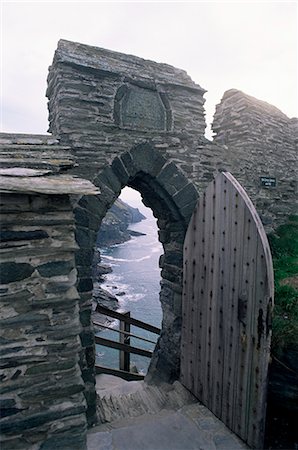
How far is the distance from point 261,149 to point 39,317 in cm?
432

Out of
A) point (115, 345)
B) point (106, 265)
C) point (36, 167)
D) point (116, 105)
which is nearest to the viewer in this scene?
point (36, 167)

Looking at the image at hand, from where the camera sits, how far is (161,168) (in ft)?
13.2

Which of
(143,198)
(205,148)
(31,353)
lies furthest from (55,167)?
(205,148)

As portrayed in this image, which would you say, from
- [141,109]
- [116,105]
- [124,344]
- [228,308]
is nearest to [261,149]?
[141,109]

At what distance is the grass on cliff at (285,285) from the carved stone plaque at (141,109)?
2587 millimetres

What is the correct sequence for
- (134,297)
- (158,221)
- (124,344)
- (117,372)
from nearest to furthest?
(158,221), (124,344), (117,372), (134,297)

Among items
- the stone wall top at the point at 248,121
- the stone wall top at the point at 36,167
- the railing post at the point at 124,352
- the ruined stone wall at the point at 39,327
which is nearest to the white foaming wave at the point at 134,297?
the railing post at the point at 124,352

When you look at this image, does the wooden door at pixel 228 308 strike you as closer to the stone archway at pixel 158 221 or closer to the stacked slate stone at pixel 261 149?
the stone archway at pixel 158 221

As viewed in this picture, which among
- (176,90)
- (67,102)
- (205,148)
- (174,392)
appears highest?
(176,90)

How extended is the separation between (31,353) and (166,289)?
107 inches

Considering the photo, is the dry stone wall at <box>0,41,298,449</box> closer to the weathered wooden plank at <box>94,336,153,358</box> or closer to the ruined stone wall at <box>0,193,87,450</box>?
the ruined stone wall at <box>0,193,87,450</box>

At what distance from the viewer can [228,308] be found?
3.35m

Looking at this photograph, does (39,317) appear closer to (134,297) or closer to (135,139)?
(135,139)

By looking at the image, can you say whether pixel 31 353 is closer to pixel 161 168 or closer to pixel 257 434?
pixel 257 434
